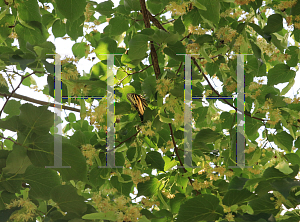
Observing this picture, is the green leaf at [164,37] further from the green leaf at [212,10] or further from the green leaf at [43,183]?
the green leaf at [43,183]

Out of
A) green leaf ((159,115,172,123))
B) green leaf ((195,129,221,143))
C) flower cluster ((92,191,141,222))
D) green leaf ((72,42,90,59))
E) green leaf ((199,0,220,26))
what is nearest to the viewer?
flower cluster ((92,191,141,222))

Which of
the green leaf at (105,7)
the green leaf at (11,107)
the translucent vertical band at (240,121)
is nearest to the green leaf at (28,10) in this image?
the green leaf at (105,7)

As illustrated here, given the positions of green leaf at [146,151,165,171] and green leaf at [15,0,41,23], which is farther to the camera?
green leaf at [146,151,165,171]

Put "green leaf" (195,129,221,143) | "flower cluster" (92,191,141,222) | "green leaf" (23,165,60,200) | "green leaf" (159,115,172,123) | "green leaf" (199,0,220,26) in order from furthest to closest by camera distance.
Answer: "green leaf" (195,129,221,143) < "green leaf" (159,115,172,123) < "green leaf" (199,0,220,26) < "green leaf" (23,165,60,200) < "flower cluster" (92,191,141,222)

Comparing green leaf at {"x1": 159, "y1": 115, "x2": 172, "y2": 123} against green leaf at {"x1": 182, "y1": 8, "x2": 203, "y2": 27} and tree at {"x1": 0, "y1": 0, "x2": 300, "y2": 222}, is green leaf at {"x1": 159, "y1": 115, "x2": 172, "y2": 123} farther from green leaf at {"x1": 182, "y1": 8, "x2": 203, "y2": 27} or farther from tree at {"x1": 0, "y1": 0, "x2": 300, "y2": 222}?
green leaf at {"x1": 182, "y1": 8, "x2": 203, "y2": 27}

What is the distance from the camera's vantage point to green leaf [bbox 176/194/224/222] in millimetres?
776

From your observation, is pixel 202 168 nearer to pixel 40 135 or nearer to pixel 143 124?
pixel 143 124

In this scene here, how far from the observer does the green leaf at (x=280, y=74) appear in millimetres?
1296

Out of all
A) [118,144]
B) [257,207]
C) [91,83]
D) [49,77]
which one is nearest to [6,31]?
[49,77]

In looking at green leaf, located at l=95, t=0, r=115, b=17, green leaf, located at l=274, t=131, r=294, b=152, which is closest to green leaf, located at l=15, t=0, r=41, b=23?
green leaf, located at l=95, t=0, r=115, b=17

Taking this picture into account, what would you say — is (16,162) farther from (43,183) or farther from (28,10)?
(28,10)

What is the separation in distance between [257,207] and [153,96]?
61 cm

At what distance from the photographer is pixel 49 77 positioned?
3.26ft

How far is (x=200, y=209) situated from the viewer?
791mm
